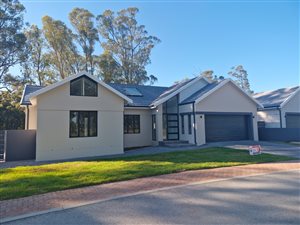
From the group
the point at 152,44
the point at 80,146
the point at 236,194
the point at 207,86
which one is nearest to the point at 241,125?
the point at 207,86

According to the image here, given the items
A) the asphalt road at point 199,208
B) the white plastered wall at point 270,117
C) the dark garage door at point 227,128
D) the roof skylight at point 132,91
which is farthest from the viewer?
the white plastered wall at point 270,117

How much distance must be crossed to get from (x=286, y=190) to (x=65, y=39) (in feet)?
101

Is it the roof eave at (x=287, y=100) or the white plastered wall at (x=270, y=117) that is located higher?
the roof eave at (x=287, y=100)

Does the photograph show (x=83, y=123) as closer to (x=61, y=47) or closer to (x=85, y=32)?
(x=61, y=47)

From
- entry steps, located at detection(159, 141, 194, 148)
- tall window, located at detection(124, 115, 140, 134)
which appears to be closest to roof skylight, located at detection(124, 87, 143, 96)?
tall window, located at detection(124, 115, 140, 134)

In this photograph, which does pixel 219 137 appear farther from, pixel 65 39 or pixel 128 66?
pixel 65 39

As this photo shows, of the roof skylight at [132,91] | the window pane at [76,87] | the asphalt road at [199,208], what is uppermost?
the roof skylight at [132,91]

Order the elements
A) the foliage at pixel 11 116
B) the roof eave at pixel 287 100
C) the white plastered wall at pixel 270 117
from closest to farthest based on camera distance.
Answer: the roof eave at pixel 287 100 < the white plastered wall at pixel 270 117 < the foliage at pixel 11 116

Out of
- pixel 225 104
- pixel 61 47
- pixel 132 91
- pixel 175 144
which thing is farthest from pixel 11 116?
pixel 225 104

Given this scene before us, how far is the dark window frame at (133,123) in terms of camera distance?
1733cm

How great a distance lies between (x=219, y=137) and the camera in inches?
716

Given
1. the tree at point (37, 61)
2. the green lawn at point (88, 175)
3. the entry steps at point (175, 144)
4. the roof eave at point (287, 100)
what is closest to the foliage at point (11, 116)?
the tree at point (37, 61)

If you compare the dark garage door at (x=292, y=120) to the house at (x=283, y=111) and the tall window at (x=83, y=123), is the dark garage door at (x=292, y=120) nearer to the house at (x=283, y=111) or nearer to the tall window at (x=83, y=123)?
the house at (x=283, y=111)

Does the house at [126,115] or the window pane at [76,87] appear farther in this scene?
the window pane at [76,87]
